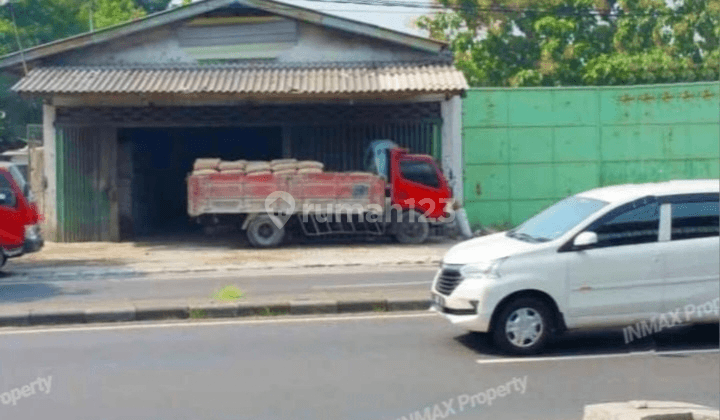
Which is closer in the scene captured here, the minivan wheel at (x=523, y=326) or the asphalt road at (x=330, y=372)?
the asphalt road at (x=330, y=372)

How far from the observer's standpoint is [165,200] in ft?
100

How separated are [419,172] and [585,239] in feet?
44.0

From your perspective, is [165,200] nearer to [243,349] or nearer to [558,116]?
[558,116]

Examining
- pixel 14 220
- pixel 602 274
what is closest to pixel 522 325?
pixel 602 274

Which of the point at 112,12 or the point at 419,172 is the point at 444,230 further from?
the point at 112,12

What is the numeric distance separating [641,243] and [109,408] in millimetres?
5095

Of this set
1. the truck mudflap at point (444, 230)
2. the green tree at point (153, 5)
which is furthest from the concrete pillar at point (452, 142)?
the green tree at point (153, 5)

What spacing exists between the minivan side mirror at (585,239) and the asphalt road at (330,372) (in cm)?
105

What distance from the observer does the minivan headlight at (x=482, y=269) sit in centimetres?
1049

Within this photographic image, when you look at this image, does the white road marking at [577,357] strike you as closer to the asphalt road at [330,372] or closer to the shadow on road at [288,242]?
the asphalt road at [330,372]

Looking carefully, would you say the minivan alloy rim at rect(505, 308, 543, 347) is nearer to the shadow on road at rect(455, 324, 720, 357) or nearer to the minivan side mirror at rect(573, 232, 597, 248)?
the shadow on road at rect(455, 324, 720, 357)

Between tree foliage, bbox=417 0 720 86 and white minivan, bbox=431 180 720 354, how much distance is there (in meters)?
26.8

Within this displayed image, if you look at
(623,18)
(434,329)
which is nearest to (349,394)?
(434,329)

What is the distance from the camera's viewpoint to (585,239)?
34.5ft
